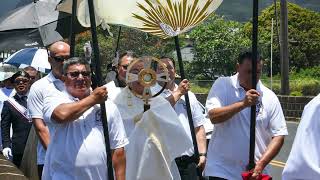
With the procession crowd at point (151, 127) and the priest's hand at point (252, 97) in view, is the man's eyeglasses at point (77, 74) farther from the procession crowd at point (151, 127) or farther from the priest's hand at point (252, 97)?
the priest's hand at point (252, 97)

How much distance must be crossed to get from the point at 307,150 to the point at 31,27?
202 inches

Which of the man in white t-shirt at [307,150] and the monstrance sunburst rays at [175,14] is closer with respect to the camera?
the man in white t-shirt at [307,150]

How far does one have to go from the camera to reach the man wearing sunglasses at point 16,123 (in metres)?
6.52

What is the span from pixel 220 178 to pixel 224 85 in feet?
2.41

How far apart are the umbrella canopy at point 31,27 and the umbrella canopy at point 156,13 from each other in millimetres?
1940

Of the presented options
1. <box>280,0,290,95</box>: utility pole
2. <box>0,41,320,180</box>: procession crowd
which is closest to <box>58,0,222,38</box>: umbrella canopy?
<box>0,41,320,180</box>: procession crowd

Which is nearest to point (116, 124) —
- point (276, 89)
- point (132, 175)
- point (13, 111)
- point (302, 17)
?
point (132, 175)

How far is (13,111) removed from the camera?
6.60 metres

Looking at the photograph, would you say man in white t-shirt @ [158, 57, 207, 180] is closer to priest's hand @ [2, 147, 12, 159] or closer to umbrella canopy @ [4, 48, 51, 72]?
priest's hand @ [2, 147, 12, 159]

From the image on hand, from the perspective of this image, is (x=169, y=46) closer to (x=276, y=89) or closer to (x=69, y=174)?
(x=276, y=89)

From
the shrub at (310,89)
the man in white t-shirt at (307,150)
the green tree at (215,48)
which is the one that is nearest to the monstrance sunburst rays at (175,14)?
the man in white t-shirt at (307,150)

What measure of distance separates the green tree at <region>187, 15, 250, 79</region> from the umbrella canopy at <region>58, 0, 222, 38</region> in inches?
929

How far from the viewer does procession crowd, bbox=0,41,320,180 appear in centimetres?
399

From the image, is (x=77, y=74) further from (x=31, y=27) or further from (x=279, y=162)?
(x=279, y=162)
